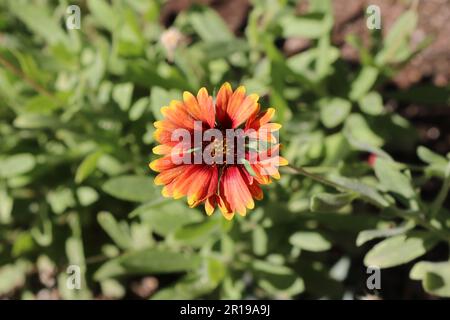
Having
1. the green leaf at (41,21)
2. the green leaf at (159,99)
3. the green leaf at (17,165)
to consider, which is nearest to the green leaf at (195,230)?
the green leaf at (159,99)

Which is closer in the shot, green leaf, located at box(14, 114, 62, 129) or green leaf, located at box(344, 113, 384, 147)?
green leaf, located at box(14, 114, 62, 129)

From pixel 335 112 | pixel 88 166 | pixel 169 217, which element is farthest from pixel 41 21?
pixel 335 112

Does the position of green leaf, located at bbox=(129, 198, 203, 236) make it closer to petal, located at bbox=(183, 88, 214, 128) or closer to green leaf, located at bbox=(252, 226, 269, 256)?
green leaf, located at bbox=(252, 226, 269, 256)

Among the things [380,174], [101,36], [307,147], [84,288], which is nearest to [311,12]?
[307,147]

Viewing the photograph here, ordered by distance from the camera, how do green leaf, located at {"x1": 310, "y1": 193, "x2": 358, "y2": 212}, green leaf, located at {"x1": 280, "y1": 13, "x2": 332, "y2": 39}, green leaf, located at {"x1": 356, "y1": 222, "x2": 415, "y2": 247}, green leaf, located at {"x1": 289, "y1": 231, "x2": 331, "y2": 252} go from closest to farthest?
1. green leaf, located at {"x1": 310, "y1": 193, "x2": 358, "y2": 212}
2. green leaf, located at {"x1": 356, "y1": 222, "x2": 415, "y2": 247}
3. green leaf, located at {"x1": 289, "y1": 231, "x2": 331, "y2": 252}
4. green leaf, located at {"x1": 280, "y1": 13, "x2": 332, "y2": 39}

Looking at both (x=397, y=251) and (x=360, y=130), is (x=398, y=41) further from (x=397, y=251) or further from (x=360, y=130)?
(x=397, y=251)

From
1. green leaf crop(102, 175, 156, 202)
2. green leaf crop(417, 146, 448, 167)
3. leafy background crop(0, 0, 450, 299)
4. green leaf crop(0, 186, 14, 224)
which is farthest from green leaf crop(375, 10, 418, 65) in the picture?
green leaf crop(0, 186, 14, 224)

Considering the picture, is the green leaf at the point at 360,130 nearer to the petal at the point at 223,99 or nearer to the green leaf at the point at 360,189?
the green leaf at the point at 360,189
